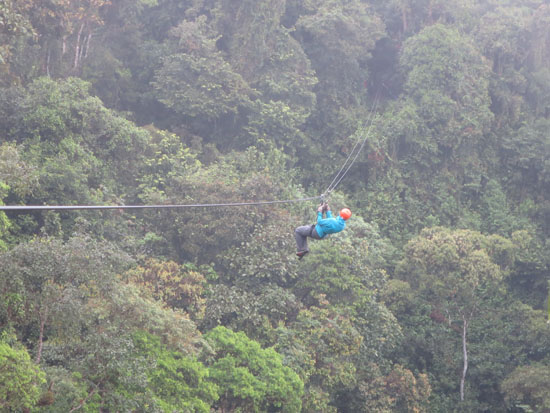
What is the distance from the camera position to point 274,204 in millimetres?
16141

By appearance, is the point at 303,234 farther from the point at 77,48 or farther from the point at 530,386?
the point at 77,48

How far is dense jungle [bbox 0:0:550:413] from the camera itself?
10.7 meters

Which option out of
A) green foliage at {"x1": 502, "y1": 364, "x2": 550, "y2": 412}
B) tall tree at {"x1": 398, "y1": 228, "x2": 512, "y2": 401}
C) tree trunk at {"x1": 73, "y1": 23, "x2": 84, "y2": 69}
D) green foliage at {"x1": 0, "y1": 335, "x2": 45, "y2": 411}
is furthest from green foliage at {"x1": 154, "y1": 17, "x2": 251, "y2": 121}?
green foliage at {"x1": 0, "y1": 335, "x2": 45, "y2": 411}

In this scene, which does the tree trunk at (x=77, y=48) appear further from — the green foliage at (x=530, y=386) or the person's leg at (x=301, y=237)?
the green foliage at (x=530, y=386)

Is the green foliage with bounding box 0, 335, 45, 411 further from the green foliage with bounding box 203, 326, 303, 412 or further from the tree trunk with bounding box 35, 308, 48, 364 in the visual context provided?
the green foliage with bounding box 203, 326, 303, 412

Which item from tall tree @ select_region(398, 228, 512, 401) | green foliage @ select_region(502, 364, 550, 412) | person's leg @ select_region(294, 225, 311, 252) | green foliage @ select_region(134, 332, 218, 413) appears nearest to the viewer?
person's leg @ select_region(294, 225, 311, 252)

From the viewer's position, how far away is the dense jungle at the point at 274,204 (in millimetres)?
10742

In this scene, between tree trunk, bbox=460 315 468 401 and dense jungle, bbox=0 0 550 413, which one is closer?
dense jungle, bbox=0 0 550 413

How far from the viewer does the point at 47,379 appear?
9.42 metres

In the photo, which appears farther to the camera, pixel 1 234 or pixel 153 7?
pixel 153 7

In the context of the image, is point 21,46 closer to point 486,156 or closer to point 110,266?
point 110,266

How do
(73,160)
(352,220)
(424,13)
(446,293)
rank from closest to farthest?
1. (73,160)
2. (446,293)
3. (352,220)
4. (424,13)

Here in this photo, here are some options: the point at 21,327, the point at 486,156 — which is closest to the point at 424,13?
the point at 486,156

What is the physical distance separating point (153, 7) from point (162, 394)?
53.4ft
